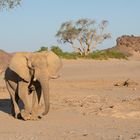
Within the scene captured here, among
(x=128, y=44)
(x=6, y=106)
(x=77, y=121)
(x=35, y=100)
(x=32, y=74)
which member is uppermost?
(x=32, y=74)

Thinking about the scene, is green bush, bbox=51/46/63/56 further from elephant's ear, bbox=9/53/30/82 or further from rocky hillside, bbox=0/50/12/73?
elephant's ear, bbox=9/53/30/82

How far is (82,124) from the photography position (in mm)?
13000

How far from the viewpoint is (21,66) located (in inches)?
555

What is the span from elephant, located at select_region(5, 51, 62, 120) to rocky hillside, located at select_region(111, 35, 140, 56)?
208 ft

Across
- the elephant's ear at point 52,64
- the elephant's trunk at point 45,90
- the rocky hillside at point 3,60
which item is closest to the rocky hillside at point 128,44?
the rocky hillside at point 3,60

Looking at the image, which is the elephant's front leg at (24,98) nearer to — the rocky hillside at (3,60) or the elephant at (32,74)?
the elephant at (32,74)

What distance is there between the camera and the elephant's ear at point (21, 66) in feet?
46.1

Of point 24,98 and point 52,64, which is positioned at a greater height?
point 52,64

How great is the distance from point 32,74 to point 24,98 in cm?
74

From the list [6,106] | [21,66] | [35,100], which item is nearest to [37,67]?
[21,66]

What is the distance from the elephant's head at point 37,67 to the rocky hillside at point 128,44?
63436 millimetres

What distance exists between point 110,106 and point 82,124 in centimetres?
322

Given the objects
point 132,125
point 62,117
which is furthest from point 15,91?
point 132,125

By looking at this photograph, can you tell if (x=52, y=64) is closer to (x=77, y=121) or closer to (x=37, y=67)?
(x=37, y=67)
